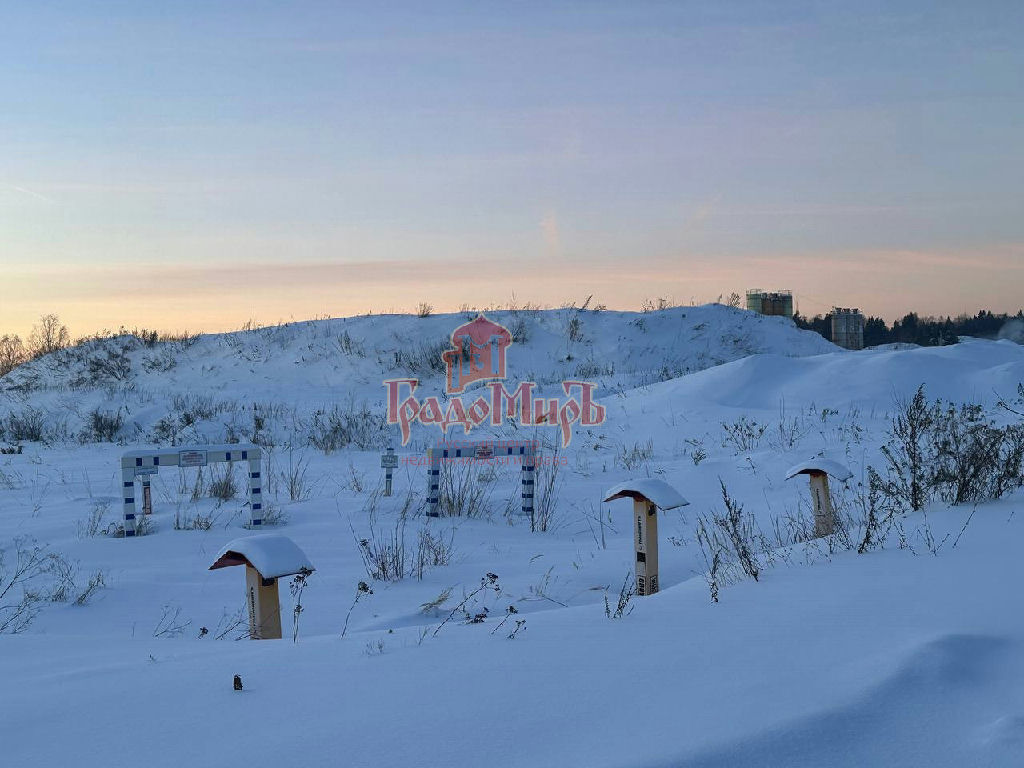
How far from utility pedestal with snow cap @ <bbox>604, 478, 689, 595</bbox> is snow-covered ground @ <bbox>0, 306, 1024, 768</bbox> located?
42 centimetres

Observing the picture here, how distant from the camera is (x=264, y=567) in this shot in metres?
3.59

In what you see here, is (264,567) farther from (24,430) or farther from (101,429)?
(24,430)

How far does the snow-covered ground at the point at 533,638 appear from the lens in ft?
7.62

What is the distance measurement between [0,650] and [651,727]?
2802 mm

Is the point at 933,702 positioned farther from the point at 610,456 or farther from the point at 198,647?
the point at 610,456

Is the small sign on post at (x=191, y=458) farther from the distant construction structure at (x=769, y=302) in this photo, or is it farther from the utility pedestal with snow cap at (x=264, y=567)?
the distant construction structure at (x=769, y=302)

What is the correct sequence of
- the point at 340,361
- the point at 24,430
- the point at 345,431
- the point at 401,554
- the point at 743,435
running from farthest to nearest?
the point at 340,361
the point at 24,430
the point at 345,431
the point at 743,435
the point at 401,554

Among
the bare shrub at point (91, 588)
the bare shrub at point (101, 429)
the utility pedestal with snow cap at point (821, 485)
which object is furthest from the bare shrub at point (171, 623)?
the bare shrub at point (101, 429)

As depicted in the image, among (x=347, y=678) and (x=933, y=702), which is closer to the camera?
(x=933, y=702)

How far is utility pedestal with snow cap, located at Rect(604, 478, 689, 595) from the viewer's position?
183 inches

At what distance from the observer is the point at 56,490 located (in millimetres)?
9984

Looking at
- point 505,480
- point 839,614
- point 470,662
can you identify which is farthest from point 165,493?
point 839,614

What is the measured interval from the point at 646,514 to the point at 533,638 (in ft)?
5.56

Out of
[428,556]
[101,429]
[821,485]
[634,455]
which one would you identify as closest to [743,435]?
[634,455]
